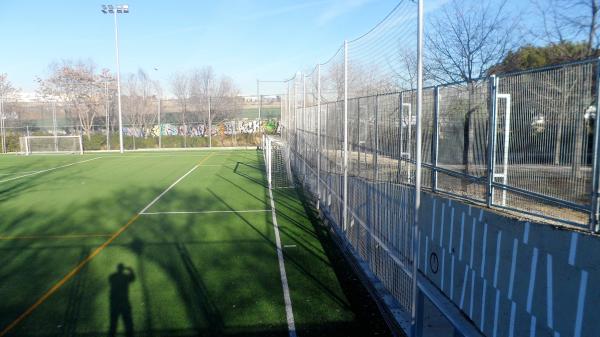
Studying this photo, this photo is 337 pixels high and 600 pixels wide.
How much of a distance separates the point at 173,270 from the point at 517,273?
5.78m

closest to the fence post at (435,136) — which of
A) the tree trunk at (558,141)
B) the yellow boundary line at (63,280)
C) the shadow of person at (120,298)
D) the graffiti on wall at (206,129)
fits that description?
the tree trunk at (558,141)

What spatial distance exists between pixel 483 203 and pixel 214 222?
759 centimetres

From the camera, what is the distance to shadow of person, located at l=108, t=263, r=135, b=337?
5547mm

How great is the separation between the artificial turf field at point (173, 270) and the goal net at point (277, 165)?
240cm

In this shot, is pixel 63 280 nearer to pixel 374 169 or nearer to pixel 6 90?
pixel 374 169

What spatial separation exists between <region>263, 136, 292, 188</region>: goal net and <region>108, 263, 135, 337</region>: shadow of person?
9.12 metres

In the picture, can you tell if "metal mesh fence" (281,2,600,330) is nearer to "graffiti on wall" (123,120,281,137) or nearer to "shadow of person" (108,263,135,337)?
"shadow of person" (108,263,135,337)

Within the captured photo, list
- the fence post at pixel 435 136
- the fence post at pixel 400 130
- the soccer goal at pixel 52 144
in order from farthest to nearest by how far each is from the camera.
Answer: the soccer goal at pixel 52 144
the fence post at pixel 400 130
the fence post at pixel 435 136

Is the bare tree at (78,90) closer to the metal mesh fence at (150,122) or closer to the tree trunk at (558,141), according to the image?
the metal mesh fence at (150,122)

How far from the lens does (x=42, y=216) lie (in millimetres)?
12094

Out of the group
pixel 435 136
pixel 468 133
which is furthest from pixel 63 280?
pixel 468 133

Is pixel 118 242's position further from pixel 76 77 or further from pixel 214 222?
pixel 76 77

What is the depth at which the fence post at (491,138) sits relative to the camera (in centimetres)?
430

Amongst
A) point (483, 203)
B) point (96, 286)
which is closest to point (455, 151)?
point (483, 203)
